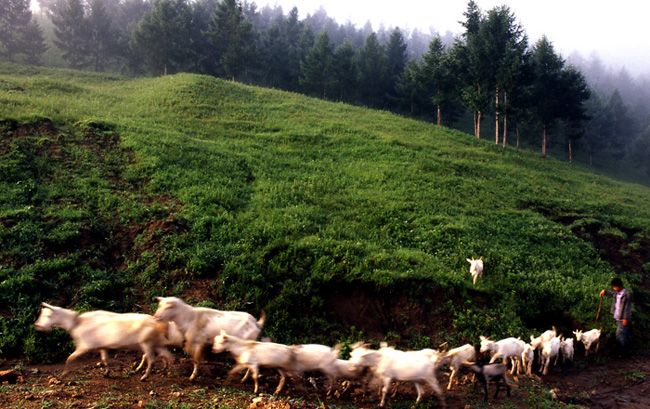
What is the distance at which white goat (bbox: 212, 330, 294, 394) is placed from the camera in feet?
18.0

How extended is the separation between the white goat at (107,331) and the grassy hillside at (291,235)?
1.17 m

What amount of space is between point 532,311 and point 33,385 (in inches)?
407

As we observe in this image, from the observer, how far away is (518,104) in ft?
108

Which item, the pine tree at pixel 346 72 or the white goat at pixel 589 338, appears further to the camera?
the pine tree at pixel 346 72

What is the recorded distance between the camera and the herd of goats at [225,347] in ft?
18.1

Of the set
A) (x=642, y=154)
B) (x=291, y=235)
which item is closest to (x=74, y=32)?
(x=291, y=235)

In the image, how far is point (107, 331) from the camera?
5535mm

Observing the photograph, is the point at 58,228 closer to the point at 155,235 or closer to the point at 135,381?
the point at 155,235

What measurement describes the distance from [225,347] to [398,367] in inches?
101

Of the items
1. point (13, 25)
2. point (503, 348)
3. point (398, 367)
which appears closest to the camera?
point (398, 367)

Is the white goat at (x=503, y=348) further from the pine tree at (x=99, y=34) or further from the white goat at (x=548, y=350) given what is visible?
the pine tree at (x=99, y=34)

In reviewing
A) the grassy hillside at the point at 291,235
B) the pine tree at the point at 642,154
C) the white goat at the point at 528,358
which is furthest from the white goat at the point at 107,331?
the pine tree at the point at 642,154

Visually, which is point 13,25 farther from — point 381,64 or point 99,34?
point 381,64

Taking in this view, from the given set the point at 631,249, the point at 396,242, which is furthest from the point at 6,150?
the point at 631,249
